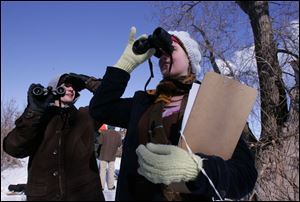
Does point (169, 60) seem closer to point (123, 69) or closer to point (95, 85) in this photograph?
point (123, 69)

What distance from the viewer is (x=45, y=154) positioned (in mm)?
2598

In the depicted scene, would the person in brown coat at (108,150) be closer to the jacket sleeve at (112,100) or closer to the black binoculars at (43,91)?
the black binoculars at (43,91)

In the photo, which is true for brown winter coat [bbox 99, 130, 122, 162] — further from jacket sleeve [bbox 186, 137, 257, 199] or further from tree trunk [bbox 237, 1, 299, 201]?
jacket sleeve [bbox 186, 137, 257, 199]

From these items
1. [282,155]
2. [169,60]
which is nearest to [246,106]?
[169,60]

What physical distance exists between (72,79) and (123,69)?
4.01ft

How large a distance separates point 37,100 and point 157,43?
0.99 meters

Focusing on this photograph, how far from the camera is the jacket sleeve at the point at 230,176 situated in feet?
4.26

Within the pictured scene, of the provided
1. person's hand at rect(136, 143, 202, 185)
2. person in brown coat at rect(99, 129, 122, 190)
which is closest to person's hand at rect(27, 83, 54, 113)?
person's hand at rect(136, 143, 202, 185)

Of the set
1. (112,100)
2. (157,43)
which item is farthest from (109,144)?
(157,43)

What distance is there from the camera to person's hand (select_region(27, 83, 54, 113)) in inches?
88.1

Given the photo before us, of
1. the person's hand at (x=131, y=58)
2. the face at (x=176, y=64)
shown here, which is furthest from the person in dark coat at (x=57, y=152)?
the face at (x=176, y=64)

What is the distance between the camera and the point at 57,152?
103 inches

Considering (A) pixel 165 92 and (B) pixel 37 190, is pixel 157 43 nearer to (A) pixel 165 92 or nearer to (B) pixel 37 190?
(A) pixel 165 92

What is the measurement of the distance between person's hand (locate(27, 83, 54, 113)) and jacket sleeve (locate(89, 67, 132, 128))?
1.78ft
